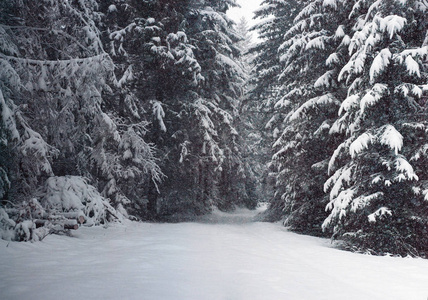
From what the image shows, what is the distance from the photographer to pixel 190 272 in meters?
5.21

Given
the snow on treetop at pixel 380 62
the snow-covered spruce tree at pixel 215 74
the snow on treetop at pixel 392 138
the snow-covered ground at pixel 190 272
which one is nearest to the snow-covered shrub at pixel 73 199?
the snow-covered ground at pixel 190 272

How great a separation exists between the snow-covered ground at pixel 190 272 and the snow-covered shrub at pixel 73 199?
1.07m

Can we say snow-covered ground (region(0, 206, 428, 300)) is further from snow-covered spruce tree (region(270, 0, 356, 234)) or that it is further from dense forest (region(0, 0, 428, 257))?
snow-covered spruce tree (region(270, 0, 356, 234))

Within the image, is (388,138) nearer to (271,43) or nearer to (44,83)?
(44,83)

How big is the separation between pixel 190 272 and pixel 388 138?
5.97 m

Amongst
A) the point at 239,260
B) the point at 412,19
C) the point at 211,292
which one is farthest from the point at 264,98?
the point at 211,292

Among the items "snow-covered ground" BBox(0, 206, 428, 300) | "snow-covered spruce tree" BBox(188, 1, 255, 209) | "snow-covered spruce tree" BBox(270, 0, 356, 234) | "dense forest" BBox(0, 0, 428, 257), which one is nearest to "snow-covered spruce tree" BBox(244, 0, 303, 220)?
"dense forest" BBox(0, 0, 428, 257)

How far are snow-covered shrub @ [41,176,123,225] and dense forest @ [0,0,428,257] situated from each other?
37 millimetres

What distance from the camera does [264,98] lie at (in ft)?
69.1

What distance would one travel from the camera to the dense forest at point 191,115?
797 centimetres

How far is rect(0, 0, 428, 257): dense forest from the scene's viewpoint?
7.97 m

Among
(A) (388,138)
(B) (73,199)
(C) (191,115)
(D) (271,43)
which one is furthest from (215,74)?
(A) (388,138)

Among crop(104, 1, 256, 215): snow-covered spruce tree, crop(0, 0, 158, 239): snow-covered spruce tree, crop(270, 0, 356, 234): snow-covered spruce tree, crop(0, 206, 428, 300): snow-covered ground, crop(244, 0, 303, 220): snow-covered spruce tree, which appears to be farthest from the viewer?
crop(244, 0, 303, 220): snow-covered spruce tree

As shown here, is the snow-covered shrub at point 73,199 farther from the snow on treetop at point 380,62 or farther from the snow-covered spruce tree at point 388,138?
the snow on treetop at point 380,62
